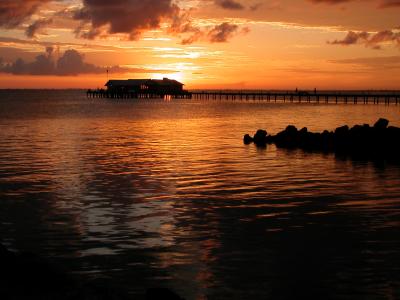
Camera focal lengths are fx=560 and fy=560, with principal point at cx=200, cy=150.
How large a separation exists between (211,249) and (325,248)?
9.36 feet

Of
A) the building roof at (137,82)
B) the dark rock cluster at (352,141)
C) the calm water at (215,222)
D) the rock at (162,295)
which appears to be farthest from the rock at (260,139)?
the building roof at (137,82)

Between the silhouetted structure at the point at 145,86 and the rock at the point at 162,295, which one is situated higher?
the silhouetted structure at the point at 145,86

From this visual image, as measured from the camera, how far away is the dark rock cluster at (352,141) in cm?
3731

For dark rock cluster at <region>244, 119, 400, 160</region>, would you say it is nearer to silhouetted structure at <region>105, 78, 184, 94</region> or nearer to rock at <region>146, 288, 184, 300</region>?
rock at <region>146, 288, 184, 300</region>

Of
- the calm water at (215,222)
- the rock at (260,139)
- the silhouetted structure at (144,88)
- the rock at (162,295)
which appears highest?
the silhouetted structure at (144,88)

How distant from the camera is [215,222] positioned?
657 inches

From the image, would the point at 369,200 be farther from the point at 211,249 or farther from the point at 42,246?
the point at 42,246

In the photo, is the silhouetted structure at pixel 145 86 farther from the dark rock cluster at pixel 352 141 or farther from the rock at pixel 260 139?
the dark rock cluster at pixel 352 141

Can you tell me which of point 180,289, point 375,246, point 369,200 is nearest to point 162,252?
point 180,289

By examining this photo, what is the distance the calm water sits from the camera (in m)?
11.8

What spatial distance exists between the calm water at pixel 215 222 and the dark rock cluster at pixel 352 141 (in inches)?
226

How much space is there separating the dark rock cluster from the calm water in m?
5.74

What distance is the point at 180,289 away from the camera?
36.5 ft

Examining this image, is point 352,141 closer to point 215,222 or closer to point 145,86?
point 215,222
